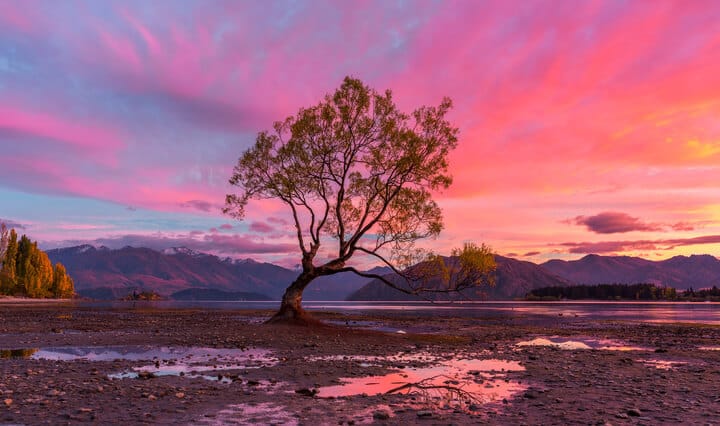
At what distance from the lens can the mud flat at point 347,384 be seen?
1252 centimetres

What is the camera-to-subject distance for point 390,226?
45.9 meters

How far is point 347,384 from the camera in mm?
17219

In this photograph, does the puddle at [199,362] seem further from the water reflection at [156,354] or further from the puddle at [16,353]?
the puddle at [16,353]

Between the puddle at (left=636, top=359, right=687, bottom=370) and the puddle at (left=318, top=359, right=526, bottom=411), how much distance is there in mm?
6621

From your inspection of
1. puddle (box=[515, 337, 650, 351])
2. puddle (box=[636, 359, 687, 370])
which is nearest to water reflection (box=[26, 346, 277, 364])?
puddle (box=[636, 359, 687, 370])

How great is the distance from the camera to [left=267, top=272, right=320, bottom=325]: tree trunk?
43.7 metres

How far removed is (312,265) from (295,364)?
24030mm

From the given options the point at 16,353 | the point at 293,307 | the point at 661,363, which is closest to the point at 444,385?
the point at 661,363

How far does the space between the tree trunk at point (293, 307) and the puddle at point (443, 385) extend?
23839 mm

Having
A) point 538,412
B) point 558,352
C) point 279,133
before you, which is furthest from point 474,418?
point 279,133

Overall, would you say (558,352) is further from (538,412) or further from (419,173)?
(419,173)

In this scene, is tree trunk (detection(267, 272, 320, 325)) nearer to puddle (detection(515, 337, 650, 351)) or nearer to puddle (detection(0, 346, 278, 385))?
puddle (detection(0, 346, 278, 385))

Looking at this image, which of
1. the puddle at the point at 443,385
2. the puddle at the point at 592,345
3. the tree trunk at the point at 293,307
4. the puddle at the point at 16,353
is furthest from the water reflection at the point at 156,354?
the puddle at the point at 592,345

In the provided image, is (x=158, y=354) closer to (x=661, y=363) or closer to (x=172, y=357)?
(x=172, y=357)
